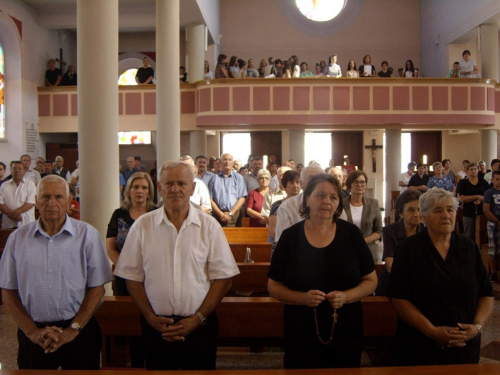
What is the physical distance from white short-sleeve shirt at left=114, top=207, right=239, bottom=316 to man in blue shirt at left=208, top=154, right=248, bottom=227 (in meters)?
4.39

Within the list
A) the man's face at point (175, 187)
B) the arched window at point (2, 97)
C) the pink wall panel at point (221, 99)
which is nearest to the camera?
the man's face at point (175, 187)

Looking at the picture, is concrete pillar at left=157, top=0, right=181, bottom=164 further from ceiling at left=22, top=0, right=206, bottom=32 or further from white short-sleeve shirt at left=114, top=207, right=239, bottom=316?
white short-sleeve shirt at left=114, top=207, right=239, bottom=316

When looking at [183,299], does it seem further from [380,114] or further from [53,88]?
[53,88]

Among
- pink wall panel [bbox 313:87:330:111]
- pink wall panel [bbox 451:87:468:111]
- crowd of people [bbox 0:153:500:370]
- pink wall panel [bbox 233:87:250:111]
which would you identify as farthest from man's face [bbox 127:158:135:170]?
Answer: crowd of people [bbox 0:153:500:370]

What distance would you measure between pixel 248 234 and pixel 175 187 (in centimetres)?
348

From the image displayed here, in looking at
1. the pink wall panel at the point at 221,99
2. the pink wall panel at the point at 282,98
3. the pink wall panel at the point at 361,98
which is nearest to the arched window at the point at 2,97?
the pink wall panel at the point at 221,99

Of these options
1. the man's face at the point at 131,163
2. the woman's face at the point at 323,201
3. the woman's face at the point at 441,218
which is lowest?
the woman's face at the point at 441,218

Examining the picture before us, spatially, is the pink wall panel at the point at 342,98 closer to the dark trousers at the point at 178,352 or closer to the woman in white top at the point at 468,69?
the woman in white top at the point at 468,69

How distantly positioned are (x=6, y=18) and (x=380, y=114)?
30.0 feet

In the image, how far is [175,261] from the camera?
8.16ft

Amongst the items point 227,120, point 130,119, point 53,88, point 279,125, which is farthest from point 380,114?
point 53,88

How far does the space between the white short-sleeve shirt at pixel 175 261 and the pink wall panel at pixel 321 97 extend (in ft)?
33.9

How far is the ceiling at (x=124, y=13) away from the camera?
12812 millimetres

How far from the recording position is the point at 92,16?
484 cm
